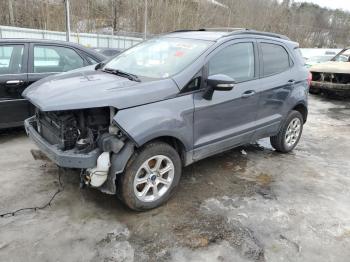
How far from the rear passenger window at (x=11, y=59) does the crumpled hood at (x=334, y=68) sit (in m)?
8.93

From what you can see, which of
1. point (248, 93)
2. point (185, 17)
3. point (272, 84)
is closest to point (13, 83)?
point (248, 93)

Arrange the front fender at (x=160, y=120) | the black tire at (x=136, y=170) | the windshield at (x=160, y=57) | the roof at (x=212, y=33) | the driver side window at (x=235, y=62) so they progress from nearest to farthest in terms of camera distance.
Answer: the front fender at (x=160, y=120) → the black tire at (x=136, y=170) → the windshield at (x=160, y=57) → the driver side window at (x=235, y=62) → the roof at (x=212, y=33)

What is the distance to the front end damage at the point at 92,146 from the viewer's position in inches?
121

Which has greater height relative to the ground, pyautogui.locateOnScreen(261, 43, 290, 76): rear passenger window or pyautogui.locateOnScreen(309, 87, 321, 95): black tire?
pyautogui.locateOnScreen(261, 43, 290, 76): rear passenger window

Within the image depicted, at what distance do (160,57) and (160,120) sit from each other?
1.06 meters

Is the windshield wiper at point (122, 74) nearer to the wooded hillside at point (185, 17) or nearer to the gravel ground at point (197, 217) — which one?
the gravel ground at point (197, 217)

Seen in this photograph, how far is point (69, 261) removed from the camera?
2715 millimetres

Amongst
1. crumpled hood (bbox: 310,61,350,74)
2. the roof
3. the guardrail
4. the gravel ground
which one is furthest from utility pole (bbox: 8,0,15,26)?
the roof

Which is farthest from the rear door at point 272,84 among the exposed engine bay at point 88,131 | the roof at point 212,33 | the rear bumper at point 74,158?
the rear bumper at point 74,158

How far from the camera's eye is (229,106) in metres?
3.93

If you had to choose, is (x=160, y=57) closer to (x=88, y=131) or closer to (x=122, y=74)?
(x=122, y=74)

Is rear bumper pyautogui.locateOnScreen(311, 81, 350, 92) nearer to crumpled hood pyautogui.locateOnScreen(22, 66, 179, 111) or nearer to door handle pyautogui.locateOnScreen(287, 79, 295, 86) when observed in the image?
door handle pyautogui.locateOnScreen(287, 79, 295, 86)

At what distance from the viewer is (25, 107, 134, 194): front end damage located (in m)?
3.06

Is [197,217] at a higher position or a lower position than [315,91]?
lower
